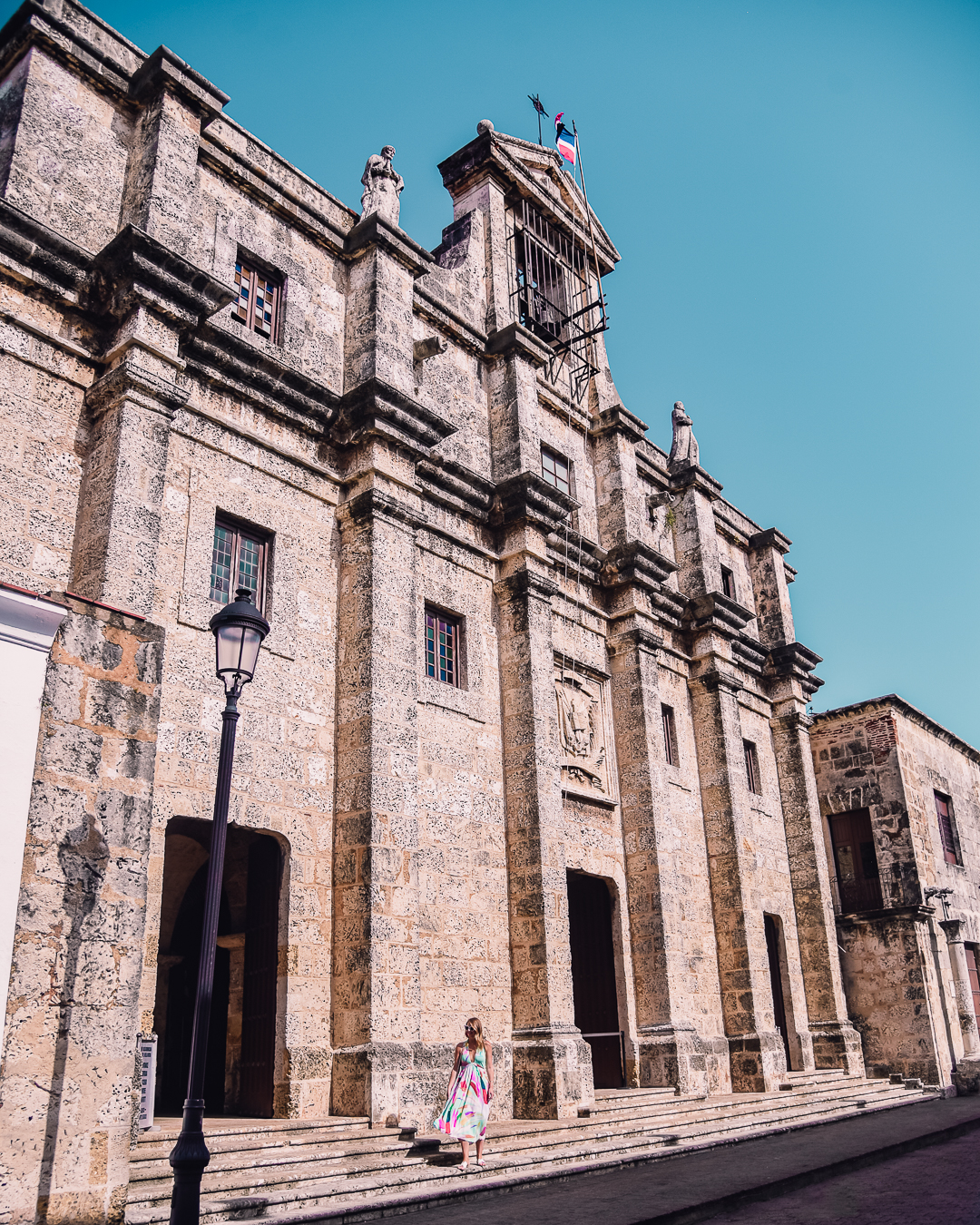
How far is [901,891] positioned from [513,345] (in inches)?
544

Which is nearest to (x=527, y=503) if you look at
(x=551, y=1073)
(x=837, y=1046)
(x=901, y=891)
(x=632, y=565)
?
(x=632, y=565)

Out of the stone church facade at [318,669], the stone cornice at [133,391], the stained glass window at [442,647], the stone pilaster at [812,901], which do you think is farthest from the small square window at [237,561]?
the stone pilaster at [812,901]

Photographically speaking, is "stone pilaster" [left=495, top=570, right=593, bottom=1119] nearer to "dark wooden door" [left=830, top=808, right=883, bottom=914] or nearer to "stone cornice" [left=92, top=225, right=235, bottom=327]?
"stone cornice" [left=92, top=225, right=235, bottom=327]

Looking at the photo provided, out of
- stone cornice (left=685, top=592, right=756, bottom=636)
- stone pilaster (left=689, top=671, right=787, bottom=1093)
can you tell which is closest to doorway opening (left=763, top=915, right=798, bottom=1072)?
stone pilaster (left=689, top=671, right=787, bottom=1093)

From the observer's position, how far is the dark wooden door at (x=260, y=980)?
32.9 ft

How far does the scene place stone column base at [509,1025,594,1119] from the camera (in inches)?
454

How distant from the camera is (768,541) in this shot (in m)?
23.5

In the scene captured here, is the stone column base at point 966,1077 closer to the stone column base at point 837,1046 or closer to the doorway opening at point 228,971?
the stone column base at point 837,1046

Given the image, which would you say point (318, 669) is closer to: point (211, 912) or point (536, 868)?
point (536, 868)

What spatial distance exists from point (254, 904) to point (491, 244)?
11.7m

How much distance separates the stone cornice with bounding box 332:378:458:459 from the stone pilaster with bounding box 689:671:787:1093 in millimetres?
8419

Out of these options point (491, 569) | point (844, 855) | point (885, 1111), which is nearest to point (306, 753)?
point (491, 569)

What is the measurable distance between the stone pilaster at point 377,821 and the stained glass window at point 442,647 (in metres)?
1.01

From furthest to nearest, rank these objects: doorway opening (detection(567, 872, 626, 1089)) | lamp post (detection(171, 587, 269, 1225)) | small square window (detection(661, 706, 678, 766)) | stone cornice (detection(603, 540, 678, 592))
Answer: small square window (detection(661, 706, 678, 766)), stone cornice (detection(603, 540, 678, 592)), doorway opening (detection(567, 872, 626, 1089)), lamp post (detection(171, 587, 269, 1225))
